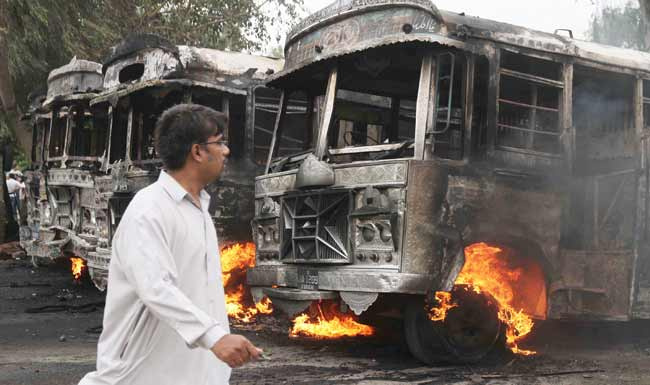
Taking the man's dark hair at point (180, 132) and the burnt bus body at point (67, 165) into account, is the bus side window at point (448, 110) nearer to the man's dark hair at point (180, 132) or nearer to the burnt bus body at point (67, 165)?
the man's dark hair at point (180, 132)

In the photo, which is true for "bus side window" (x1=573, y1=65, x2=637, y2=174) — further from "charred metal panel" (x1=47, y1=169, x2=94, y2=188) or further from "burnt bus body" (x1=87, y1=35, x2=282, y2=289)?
"charred metal panel" (x1=47, y1=169, x2=94, y2=188)

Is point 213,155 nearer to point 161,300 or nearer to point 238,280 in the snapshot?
point 161,300

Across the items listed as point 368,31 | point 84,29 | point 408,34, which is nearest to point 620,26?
point 84,29

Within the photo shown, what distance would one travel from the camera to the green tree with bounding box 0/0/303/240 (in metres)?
17.6

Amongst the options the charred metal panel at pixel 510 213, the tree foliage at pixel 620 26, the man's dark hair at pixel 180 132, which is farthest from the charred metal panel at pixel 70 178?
the tree foliage at pixel 620 26

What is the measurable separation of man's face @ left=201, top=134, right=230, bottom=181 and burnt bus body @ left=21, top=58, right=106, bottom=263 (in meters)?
9.12

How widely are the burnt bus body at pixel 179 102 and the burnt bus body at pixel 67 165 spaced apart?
1233 mm

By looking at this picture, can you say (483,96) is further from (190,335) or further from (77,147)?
(77,147)

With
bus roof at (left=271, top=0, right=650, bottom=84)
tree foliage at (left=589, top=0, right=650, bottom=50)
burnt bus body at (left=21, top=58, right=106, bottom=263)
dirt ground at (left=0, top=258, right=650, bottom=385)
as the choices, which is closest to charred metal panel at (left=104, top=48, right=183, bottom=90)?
burnt bus body at (left=21, top=58, right=106, bottom=263)

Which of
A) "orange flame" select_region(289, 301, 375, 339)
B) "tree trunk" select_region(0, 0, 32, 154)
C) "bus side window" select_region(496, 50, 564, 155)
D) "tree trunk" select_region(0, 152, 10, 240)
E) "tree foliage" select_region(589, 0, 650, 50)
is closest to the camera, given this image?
"bus side window" select_region(496, 50, 564, 155)

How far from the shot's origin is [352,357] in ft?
23.7

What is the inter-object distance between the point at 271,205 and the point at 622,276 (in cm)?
334

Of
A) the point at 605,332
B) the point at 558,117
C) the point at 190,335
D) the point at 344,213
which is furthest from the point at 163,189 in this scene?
the point at 605,332

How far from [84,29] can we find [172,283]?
58.8 feet
